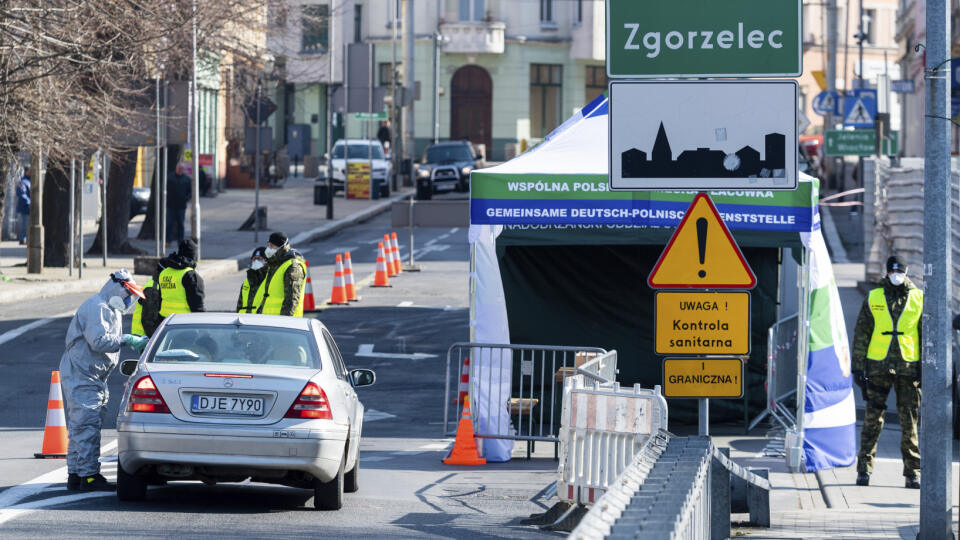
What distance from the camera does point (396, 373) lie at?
19344mm

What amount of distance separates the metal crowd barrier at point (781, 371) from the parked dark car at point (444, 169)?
113ft

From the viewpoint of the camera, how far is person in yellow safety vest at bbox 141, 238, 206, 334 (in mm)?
14898

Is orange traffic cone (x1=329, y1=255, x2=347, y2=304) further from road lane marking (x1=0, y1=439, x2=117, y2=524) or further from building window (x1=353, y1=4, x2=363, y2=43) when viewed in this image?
building window (x1=353, y1=4, x2=363, y2=43)

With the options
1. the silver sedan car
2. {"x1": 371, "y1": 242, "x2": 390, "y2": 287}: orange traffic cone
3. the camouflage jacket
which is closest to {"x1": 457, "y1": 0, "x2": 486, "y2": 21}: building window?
{"x1": 371, "y1": 242, "x2": 390, "y2": 287}: orange traffic cone

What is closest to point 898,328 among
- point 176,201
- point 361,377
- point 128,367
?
point 361,377

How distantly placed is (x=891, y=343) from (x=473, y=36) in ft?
213

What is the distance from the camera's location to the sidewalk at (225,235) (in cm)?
2780

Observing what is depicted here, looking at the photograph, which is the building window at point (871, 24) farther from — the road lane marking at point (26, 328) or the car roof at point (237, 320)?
the car roof at point (237, 320)

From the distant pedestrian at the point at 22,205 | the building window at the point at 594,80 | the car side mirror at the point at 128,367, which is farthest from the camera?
the building window at the point at 594,80

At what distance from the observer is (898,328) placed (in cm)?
1327

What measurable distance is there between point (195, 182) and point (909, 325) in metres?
22.0

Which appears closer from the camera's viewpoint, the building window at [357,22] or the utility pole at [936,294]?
the utility pole at [936,294]

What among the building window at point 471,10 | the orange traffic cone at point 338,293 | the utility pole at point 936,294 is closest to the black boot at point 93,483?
the utility pole at point 936,294

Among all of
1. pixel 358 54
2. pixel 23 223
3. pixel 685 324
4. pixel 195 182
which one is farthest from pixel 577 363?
pixel 358 54
